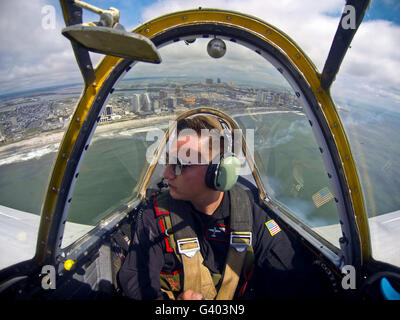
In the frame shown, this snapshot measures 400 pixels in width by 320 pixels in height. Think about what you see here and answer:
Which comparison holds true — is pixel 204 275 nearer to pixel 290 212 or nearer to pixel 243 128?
pixel 290 212

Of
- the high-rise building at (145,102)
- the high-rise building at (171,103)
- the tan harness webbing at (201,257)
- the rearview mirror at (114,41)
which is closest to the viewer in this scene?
the rearview mirror at (114,41)

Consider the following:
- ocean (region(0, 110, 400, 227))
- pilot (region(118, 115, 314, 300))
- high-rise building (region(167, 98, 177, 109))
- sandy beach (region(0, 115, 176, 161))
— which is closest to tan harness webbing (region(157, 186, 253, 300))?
pilot (region(118, 115, 314, 300))

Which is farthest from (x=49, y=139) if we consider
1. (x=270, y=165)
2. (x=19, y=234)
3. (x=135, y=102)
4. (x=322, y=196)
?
(x=270, y=165)

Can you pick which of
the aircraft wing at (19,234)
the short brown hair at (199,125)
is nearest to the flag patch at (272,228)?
the short brown hair at (199,125)

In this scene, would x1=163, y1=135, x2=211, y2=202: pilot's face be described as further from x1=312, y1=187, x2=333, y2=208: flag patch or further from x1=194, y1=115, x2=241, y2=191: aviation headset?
x1=312, y1=187, x2=333, y2=208: flag patch

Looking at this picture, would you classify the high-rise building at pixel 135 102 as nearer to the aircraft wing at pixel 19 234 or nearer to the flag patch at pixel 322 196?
the aircraft wing at pixel 19 234

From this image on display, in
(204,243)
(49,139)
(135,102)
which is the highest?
(135,102)

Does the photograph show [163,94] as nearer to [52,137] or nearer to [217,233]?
[52,137]
